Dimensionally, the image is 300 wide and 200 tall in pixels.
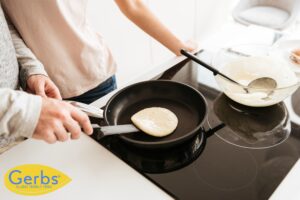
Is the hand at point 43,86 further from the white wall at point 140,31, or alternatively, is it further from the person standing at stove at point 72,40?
the white wall at point 140,31

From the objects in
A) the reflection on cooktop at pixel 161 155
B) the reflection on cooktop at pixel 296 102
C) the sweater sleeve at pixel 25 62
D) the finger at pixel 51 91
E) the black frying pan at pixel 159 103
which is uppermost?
the sweater sleeve at pixel 25 62

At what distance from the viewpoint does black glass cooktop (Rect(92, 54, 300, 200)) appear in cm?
54

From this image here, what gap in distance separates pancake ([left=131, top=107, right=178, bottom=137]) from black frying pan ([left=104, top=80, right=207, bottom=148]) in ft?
0.04

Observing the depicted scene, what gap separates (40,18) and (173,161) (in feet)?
1.78

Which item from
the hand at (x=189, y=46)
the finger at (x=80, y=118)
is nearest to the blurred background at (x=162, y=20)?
the hand at (x=189, y=46)

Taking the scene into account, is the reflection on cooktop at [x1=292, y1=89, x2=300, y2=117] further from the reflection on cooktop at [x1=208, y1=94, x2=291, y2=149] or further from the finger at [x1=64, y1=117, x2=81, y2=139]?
the finger at [x1=64, y1=117, x2=81, y2=139]

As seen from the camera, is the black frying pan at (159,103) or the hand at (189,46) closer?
the black frying pan at (159,103)

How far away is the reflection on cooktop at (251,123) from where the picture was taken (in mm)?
631

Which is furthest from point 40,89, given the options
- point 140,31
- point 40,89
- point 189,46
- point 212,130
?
point 140,31

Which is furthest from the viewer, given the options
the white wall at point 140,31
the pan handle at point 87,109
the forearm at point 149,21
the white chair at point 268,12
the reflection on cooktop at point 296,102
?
the white chair at point 268,12

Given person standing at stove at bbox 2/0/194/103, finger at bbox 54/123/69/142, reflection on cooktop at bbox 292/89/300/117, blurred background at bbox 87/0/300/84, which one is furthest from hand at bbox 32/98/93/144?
blurred background at bbox 87/0/300/84

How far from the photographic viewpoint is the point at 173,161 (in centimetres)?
60

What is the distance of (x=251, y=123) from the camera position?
2.21 ft

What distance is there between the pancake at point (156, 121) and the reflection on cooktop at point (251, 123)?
0.35ft
